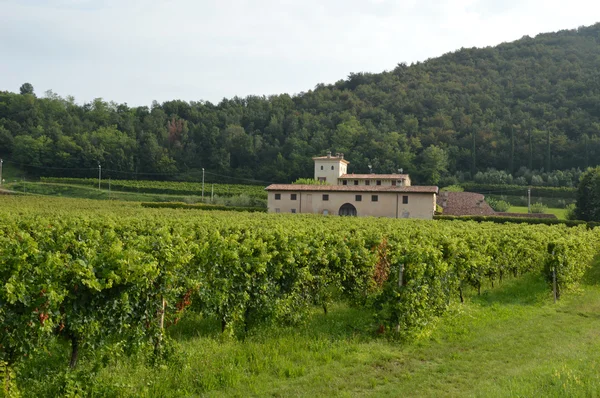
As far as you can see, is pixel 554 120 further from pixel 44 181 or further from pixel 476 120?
pixel 44 181

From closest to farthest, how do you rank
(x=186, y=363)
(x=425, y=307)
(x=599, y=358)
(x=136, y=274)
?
(x=136, y=274), (x=186, y=363), (x=599, y=358), (x=425, y=307)

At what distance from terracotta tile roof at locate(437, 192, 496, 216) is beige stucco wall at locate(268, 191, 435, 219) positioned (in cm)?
652

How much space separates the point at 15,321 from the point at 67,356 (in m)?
2.16

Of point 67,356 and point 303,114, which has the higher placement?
point 303,114

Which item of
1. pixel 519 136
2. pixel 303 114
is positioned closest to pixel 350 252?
pixel 519 136

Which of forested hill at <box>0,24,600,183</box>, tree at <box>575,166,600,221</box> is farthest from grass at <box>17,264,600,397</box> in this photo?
forested hill at <box>0,24,600,183</box>

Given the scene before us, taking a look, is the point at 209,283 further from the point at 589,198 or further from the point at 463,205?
the point at 589,198

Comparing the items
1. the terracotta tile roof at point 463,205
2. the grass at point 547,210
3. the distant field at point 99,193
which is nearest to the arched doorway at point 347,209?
the terracotta tile roof at point 463,205

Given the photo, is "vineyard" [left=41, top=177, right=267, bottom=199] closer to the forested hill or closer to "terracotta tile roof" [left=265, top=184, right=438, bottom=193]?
the forested hill

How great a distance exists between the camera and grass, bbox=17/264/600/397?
20.9ft

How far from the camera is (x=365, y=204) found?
45375 millimetres

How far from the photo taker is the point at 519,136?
94875mm

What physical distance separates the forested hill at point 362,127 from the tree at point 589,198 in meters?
34.5

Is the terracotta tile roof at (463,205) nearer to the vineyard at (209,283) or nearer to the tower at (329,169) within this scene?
the tower at (329,169)
